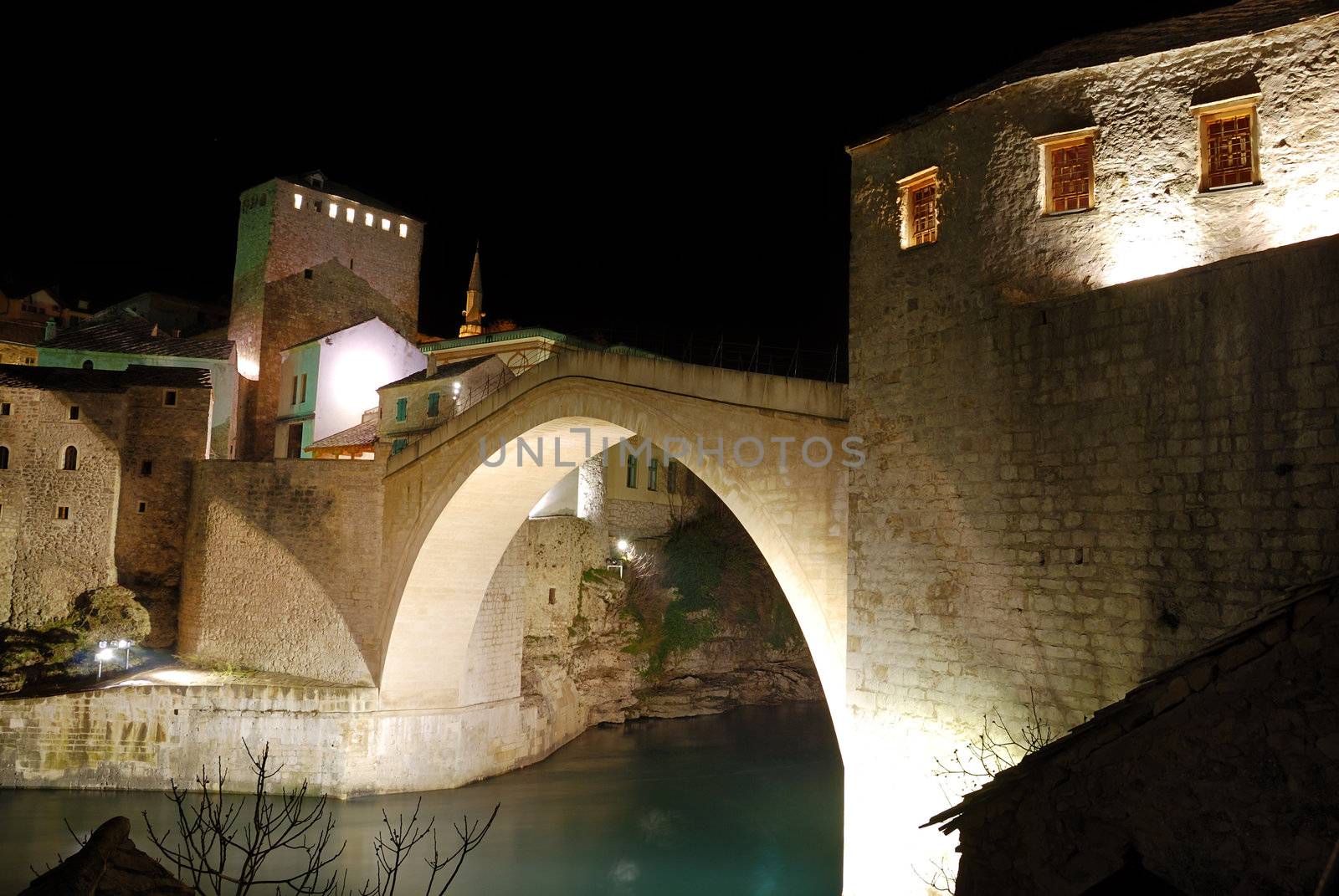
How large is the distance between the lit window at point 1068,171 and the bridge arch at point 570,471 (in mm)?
2429

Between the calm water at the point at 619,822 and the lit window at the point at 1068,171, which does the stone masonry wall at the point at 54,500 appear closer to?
the calm water at the point at 619,822

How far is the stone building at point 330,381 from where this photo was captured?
25219mm

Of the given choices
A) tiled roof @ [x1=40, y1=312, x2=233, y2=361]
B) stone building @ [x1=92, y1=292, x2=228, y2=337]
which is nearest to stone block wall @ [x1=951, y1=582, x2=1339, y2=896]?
tiled roof @ [x1=40, y1=312, x2=233, y2=361]

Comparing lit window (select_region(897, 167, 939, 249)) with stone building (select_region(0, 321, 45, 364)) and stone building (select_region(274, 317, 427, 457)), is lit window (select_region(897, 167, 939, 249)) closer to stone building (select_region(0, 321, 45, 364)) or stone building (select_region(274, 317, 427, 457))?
stone building (select_region(274, 317, 427, 457))

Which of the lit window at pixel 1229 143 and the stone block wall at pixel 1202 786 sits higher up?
the lit window at pixel 1229 143

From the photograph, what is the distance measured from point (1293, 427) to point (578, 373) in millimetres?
8569

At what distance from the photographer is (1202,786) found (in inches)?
141

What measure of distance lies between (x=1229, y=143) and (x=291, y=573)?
14980mm

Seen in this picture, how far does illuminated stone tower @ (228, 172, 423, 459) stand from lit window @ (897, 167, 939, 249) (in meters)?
22.8

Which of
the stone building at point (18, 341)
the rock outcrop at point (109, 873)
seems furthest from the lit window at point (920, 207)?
the stone building at point (18, 341)

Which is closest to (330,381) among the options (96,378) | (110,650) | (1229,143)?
(96,378)

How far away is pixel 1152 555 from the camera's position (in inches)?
226

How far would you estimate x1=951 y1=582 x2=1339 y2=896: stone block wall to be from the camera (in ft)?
10.9

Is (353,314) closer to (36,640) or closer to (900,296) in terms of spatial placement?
(36,640)
